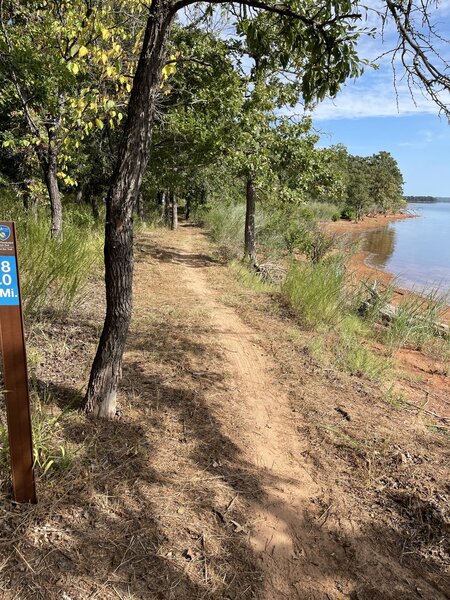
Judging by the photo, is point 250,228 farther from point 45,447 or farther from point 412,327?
point 45,447

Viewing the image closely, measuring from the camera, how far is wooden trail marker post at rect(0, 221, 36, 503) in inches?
79.0

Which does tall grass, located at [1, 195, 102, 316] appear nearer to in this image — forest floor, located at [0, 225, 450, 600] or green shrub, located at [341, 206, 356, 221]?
forest floor, located at [0, 225, 450, 600]

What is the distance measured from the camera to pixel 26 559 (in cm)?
200

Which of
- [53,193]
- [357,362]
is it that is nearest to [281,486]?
[357,362]

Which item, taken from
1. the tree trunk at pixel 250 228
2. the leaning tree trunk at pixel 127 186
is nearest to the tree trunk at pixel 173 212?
the tree trunk at pixel 250 228

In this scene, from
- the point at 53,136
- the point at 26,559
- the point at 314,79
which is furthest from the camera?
the point at 53,136

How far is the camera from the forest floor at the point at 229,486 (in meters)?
2.14

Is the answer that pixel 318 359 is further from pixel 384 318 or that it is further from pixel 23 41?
pixel 23 41

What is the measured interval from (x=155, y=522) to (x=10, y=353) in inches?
48.0

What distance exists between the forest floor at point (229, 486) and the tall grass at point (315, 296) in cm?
153

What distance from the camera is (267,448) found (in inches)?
132

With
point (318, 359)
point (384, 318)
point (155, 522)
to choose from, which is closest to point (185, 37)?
point (384, 318)

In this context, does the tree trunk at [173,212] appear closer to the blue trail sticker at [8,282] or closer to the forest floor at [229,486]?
the forest floor at [229,486]

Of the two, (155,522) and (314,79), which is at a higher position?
(314,79)
